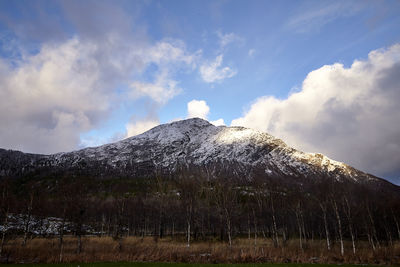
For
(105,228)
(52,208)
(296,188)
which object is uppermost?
(296,188)

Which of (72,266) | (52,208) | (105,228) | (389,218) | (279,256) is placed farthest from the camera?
(105,228)

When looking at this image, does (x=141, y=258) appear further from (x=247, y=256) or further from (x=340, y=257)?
(x=340, y=257)

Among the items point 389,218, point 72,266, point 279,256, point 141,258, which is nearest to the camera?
point 72,266

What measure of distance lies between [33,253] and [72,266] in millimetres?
12265

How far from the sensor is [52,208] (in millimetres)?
82625

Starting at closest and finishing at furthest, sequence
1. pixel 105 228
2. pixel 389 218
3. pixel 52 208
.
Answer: pixel 389 218 → pixel 52 208 → pixel 105 228

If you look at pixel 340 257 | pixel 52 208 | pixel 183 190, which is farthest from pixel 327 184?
pixel 52 208

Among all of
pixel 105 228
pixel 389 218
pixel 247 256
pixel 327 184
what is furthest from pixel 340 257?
pixel 105 228

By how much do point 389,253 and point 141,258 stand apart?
38.8 metres

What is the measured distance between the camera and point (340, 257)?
35.4 m

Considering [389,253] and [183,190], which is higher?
[183,190]

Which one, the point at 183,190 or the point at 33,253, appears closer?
the point at 33,253

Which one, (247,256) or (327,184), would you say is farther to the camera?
(327,184)

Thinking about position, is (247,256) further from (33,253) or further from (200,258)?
(33,253)
